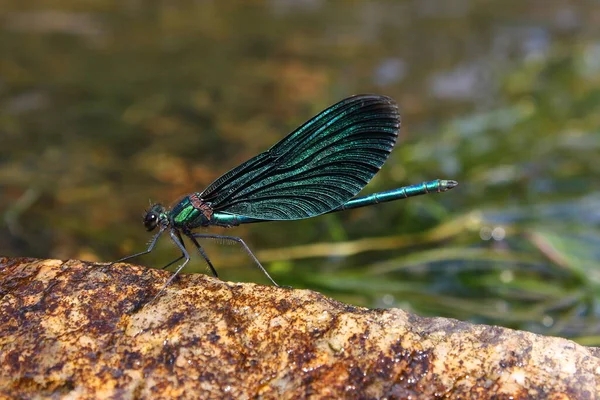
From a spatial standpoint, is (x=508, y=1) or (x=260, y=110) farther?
(x=508, y=1)

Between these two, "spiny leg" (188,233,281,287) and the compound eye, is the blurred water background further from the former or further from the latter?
the compound eye

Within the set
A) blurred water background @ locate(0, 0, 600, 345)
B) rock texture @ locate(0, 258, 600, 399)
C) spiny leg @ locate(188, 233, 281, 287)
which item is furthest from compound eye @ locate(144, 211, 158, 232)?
blurred water background @ locate(0, 0, 600, 345)

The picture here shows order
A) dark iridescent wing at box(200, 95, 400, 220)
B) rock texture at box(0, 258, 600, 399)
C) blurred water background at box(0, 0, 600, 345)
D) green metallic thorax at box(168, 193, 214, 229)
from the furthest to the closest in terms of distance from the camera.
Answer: blurred water background at box(0, 0, 600, 345) → green metallic thorax at box(168, 193, 214, 229) → dark iridescent wing at box(200, 95, 400, 220) → rock texture at box(0, 258, 600, 399)

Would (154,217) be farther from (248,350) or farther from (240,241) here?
(248,350)

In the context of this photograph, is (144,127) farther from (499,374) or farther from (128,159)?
(499,374)

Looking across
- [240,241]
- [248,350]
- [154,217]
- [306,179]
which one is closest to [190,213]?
[154,217]

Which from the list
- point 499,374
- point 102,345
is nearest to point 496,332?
point 499,374
